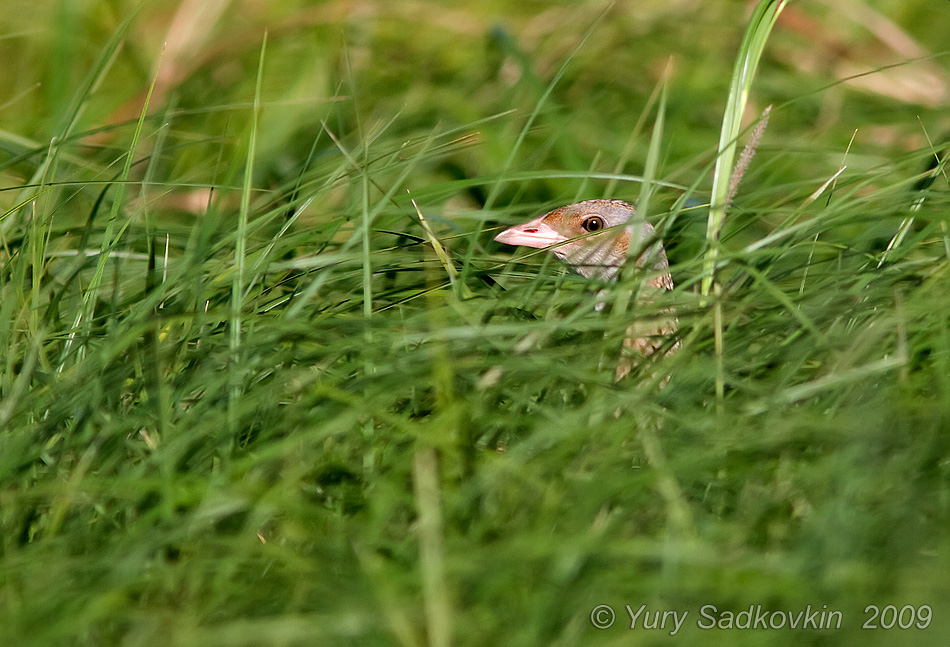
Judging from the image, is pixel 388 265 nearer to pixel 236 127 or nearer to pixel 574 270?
pixel 574 270

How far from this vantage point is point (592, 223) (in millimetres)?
3182

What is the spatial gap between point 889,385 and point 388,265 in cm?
115

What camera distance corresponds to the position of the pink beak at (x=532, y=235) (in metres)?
3.09

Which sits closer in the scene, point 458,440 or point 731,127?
point 458,440

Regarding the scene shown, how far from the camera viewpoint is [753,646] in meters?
1.62

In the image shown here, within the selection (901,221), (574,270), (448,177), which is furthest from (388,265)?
(448,177)

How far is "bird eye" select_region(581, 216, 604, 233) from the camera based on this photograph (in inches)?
125

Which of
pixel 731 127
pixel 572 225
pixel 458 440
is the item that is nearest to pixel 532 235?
pixel 572 225

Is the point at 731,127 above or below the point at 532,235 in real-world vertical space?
above

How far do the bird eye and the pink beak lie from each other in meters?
0.11

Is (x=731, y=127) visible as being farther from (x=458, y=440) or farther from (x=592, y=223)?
(x=458, y=440)

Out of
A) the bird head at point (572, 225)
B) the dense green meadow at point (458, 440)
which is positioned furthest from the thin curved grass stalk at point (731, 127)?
the bird head at point (572, 225)

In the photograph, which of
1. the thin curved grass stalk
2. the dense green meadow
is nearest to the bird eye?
the dense green meadow

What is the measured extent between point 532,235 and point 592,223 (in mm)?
192
